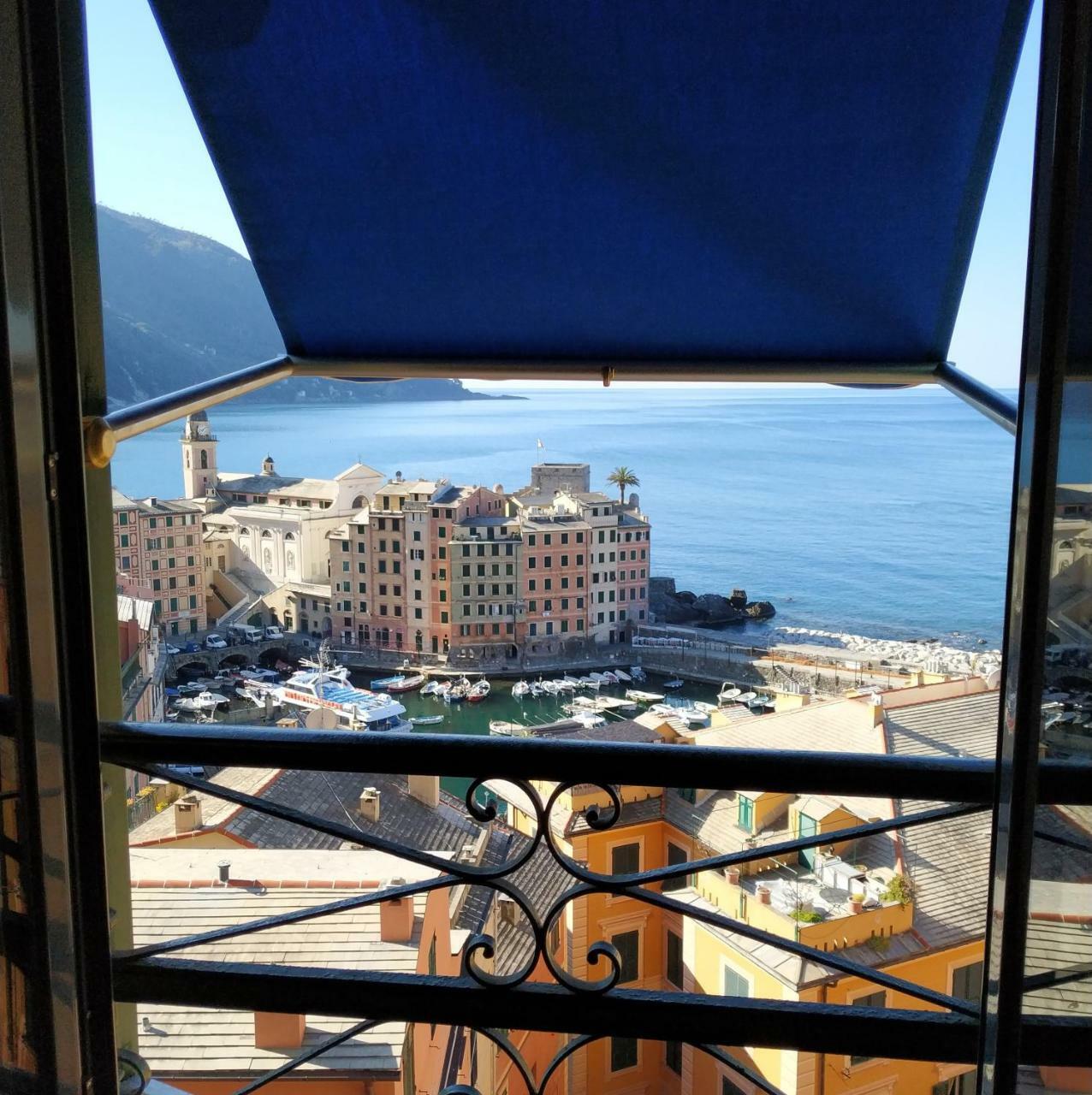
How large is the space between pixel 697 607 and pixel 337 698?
118 inches

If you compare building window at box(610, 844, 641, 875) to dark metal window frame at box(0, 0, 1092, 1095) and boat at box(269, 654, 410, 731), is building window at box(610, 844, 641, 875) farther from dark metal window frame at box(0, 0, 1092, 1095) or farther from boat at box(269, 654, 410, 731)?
boat at box(269, 654, 410, 731)

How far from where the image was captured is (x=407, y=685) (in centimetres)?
873

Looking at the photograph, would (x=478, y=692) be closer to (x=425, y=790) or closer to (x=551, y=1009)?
(x=425, y=790)

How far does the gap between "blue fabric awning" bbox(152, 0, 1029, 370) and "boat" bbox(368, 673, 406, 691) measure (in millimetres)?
7582

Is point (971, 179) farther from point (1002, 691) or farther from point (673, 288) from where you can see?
point (1002, 691)

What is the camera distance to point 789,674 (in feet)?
30.6

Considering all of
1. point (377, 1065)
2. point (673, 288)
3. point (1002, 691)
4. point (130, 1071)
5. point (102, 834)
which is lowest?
point (377, 1065)

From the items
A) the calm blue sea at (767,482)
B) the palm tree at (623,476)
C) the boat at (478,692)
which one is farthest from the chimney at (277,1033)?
the boat at (478,692)

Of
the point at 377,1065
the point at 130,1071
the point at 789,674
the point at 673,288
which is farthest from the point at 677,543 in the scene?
the point at 130,1071

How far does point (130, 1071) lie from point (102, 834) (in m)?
0.22

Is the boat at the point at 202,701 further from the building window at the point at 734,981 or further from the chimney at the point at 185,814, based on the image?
the building window at the point at 734,981

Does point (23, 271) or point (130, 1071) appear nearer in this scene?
point (23, 271)

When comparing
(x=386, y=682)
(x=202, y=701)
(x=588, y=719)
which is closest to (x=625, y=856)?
(x=588, y=719)

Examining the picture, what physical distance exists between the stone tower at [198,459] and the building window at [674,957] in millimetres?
4728
